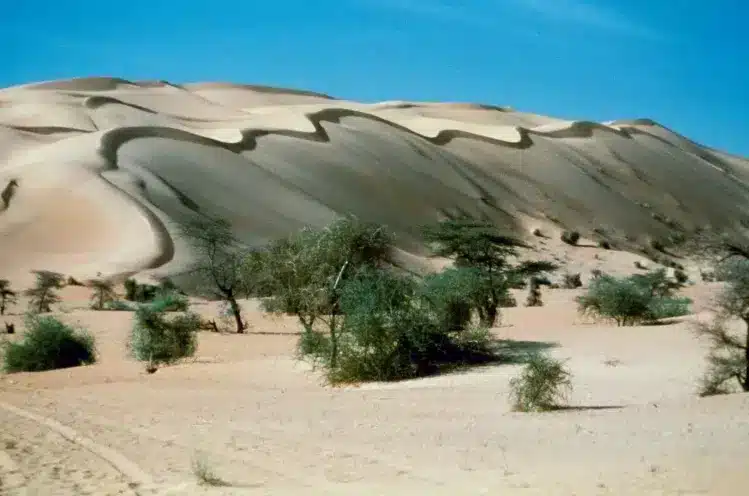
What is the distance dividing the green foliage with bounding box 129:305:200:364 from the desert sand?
483 mm

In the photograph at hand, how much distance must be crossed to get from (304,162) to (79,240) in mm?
22088

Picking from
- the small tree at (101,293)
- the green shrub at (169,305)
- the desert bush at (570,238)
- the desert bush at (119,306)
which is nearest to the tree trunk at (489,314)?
the green shrub at (169,305)

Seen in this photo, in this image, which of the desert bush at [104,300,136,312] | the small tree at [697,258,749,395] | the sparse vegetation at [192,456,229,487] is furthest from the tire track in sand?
the desert bush at [104,300,136,312]

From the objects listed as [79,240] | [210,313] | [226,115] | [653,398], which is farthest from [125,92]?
[653,398]

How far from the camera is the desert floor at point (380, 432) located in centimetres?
677

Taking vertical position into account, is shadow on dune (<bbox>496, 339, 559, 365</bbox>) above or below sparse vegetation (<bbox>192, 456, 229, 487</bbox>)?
above

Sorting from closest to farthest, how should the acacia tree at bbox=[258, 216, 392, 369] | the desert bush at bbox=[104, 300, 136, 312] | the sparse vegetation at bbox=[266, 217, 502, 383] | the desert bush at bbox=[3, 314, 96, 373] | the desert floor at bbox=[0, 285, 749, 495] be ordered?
the desert floor at bbox=[0, 285, 749, 495] < the sparse vegetation at bbox=[266, 217, 502, 383] < the acacia tree at bbox=[258, 216, 392, 369] < the desert bush at bbox=[3, 314, 96, 373] < the desert bush at bbox=[104, 300, 136, 312]

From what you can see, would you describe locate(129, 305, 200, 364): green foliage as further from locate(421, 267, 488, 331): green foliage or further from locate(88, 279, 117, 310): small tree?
locate(88, 279, 117, 310): small tree

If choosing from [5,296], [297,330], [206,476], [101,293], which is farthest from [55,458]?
[5,296]

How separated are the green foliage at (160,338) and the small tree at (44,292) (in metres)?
11.1

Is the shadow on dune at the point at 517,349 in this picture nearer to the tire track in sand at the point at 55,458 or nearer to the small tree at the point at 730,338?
the small tree at the point at 730,338

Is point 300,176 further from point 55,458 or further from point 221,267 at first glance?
point 55,458

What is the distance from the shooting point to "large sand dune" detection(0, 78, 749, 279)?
1645 inches

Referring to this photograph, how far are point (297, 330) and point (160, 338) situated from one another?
6.80m
